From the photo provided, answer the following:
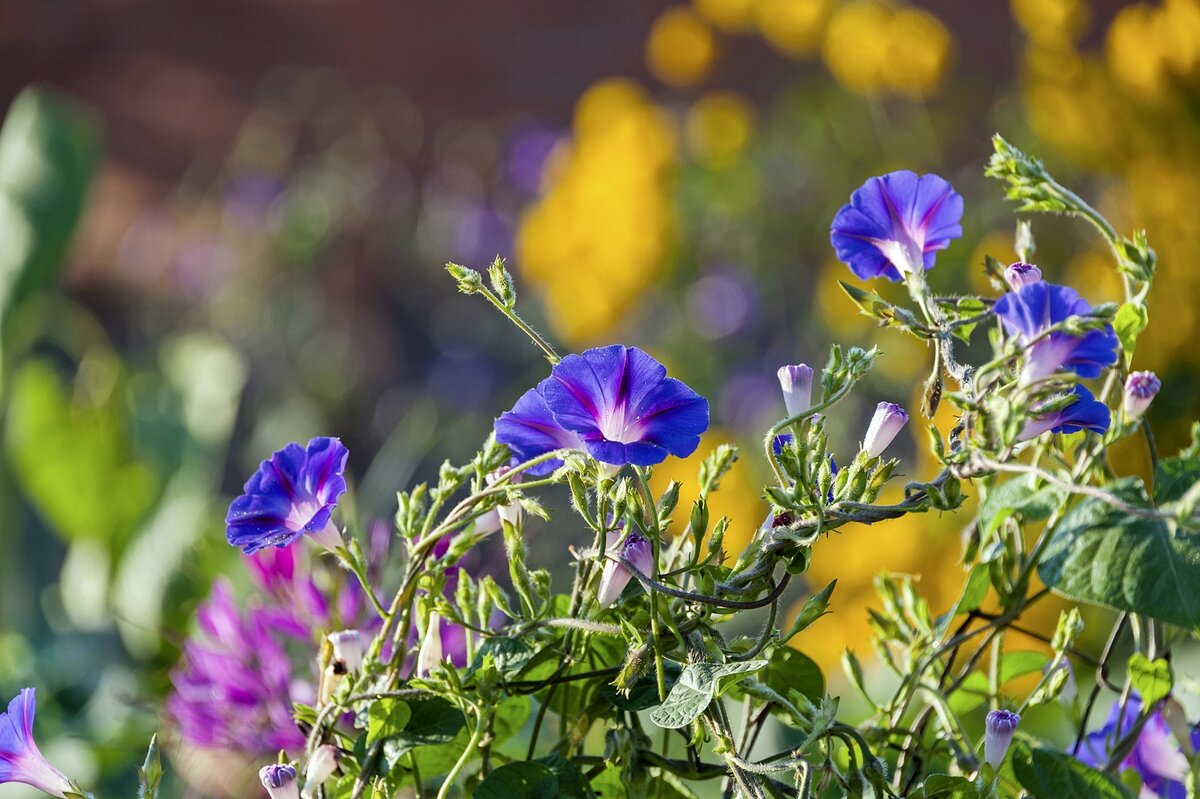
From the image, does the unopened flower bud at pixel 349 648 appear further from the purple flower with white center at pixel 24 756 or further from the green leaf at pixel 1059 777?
the green leaf at pixel 1059 777

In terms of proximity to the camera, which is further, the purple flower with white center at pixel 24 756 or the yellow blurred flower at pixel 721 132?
the yellow blurred flower at pixel 721 132

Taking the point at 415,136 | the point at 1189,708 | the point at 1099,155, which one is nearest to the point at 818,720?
the point at 1189,708

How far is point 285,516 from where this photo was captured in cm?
48

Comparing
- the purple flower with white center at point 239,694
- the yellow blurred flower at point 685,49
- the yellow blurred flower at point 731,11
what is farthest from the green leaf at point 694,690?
the yellow blurred flower at point 685,49

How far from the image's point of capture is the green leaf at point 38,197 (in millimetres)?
1299

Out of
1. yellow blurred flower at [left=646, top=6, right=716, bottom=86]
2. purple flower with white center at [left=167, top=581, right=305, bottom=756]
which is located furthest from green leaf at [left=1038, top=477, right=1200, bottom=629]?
yellow blurred flower at [left=646, top=6, right=716, bottom=86]

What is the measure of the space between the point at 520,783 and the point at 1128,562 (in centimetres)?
23

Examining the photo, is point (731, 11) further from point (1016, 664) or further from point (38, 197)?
point (1016, 664)

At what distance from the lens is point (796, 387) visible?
1.59 ft

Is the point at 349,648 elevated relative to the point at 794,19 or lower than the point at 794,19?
lower

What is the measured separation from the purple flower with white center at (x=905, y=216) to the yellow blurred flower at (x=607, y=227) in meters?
1.49

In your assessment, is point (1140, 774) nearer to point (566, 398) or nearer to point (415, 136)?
point (566, 398)

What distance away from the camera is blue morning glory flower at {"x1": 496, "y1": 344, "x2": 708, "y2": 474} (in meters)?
0.44

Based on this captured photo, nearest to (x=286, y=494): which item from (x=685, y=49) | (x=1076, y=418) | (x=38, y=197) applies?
(x=1076, y=418)
